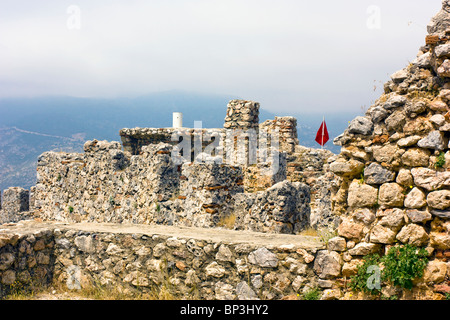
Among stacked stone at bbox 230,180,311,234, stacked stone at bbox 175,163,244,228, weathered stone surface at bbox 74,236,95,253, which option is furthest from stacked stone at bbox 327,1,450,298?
stacked stone at bbox 175,163,244,228

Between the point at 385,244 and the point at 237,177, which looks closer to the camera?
the point at 385,244

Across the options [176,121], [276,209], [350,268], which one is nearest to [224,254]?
[350,268]

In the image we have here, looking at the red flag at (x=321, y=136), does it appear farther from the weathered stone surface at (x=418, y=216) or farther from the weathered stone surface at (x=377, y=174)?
the weathered stone surface at (x=418, y=216)

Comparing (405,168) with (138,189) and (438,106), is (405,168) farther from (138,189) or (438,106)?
(138,189)

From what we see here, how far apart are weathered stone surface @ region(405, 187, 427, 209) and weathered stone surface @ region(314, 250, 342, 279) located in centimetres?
87

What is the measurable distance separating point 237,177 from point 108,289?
5.07m

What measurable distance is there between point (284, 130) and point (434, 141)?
16629 mm

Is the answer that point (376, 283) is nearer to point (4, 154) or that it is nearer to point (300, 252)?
point (300, 252)

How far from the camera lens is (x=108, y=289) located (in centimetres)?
625

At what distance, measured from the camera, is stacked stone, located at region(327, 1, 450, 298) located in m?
4.60

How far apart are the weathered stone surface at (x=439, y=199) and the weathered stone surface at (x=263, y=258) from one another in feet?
5.39

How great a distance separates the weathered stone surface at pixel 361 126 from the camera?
5094 millimetres
